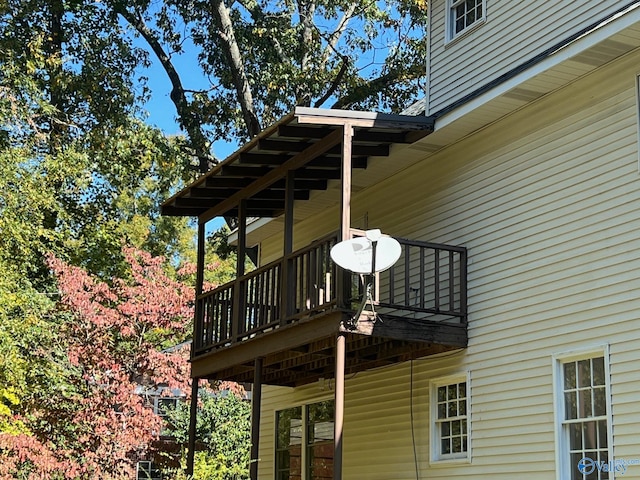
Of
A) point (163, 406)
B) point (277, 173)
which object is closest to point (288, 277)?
point (277, 173)

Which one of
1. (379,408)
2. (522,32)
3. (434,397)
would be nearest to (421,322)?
(434,397)

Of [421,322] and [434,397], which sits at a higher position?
[421,322]

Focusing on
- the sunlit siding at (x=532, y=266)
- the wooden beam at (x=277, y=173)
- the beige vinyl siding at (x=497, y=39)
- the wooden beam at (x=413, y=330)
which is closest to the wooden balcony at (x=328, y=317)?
the wooden beam at (x=413, y=330)

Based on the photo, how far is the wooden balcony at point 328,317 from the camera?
11.2m

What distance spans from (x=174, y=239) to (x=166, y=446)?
58.0 feet

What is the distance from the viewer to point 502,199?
38.3 ft

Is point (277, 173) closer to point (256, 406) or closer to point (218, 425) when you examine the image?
point (256, 406)

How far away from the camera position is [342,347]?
10.9 m

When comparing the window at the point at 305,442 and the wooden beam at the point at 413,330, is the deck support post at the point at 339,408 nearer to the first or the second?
the wooden beam at the point at 413,330

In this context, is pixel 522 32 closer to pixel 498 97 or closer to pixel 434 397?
pixel 498 97

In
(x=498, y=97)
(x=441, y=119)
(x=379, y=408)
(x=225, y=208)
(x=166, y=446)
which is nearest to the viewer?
(x=498, y=97)

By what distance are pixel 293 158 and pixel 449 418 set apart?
4.11 m

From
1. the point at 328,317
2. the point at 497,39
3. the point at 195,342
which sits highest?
the point at 497,39

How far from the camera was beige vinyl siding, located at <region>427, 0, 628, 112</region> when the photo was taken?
11.0 m
